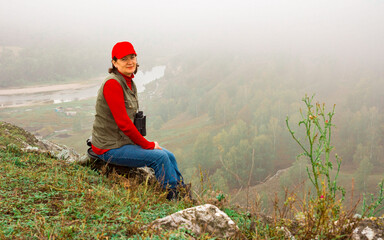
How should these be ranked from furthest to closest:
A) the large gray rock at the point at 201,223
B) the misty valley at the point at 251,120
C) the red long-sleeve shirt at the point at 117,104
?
the misty valley at the point at 251,120 → the red long-sleeve shirt at the point at 117,104 → the large gray rock at the point at 201,223

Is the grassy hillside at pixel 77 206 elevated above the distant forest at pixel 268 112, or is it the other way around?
the grassy hillside at pixel 77 206

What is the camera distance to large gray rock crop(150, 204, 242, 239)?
9.41ft

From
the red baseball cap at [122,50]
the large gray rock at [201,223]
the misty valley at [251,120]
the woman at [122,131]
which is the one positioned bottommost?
the misty valley at [251,120]

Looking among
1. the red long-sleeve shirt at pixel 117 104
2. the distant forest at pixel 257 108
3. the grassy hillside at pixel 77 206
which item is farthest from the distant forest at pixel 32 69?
the red long-sleeve shirt at pixel 117 104

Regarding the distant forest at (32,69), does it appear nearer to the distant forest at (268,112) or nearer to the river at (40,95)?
the river at (40,95)

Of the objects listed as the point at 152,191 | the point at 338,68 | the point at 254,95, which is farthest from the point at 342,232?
A: the point at 338,68

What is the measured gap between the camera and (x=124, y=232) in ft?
9.02

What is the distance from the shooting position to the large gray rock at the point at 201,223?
2.87 m

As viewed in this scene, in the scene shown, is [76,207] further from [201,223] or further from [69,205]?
[201,223]

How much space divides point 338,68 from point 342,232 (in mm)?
190718

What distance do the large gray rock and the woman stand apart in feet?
4.09

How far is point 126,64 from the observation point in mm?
4504

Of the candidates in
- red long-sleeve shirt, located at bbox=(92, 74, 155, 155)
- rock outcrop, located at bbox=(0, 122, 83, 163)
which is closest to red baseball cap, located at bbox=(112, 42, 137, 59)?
red long-sleeve shirt, located at bbox=(92, 74, 155, 155)

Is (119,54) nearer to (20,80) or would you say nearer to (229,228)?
(229,228)
